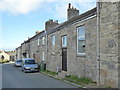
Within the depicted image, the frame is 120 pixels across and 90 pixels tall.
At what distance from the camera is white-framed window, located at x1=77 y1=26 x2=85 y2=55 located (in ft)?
43.7

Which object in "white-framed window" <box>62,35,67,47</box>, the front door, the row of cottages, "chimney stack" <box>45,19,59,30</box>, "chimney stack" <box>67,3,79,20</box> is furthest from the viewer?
"chimney stack" <box>45,19,59,30</box>

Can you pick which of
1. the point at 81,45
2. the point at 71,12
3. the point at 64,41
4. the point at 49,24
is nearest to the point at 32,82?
the point at 81,45

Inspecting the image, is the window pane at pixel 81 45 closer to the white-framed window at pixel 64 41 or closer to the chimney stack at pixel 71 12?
the white-framed window at pixel 64 41

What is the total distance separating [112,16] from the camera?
383 inches

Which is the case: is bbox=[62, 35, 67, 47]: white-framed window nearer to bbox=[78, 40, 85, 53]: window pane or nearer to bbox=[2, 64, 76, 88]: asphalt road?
bbox=[78, 40, 85, 53]: window pane

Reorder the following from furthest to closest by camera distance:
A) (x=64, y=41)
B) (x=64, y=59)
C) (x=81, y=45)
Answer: (x=64, y=41)
(x=64, y=59)
(x=81, y=45)

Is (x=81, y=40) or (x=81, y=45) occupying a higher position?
(x=81, y=40)

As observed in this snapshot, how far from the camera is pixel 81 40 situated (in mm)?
13602

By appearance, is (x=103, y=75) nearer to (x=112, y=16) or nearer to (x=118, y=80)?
(x=118, y=80)

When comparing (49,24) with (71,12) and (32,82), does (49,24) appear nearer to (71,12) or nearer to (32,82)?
(71,12)

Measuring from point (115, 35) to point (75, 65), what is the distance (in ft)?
18.3

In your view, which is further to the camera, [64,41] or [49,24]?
[49,24]

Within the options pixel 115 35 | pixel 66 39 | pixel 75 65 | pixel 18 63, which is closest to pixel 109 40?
pixel 115 35

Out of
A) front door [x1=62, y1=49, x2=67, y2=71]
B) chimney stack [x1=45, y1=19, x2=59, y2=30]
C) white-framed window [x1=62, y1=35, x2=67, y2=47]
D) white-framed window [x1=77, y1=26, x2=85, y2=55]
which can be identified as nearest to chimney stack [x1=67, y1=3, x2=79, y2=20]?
white-framed window [x1=62, y1=35, x2=67, y2=47]
